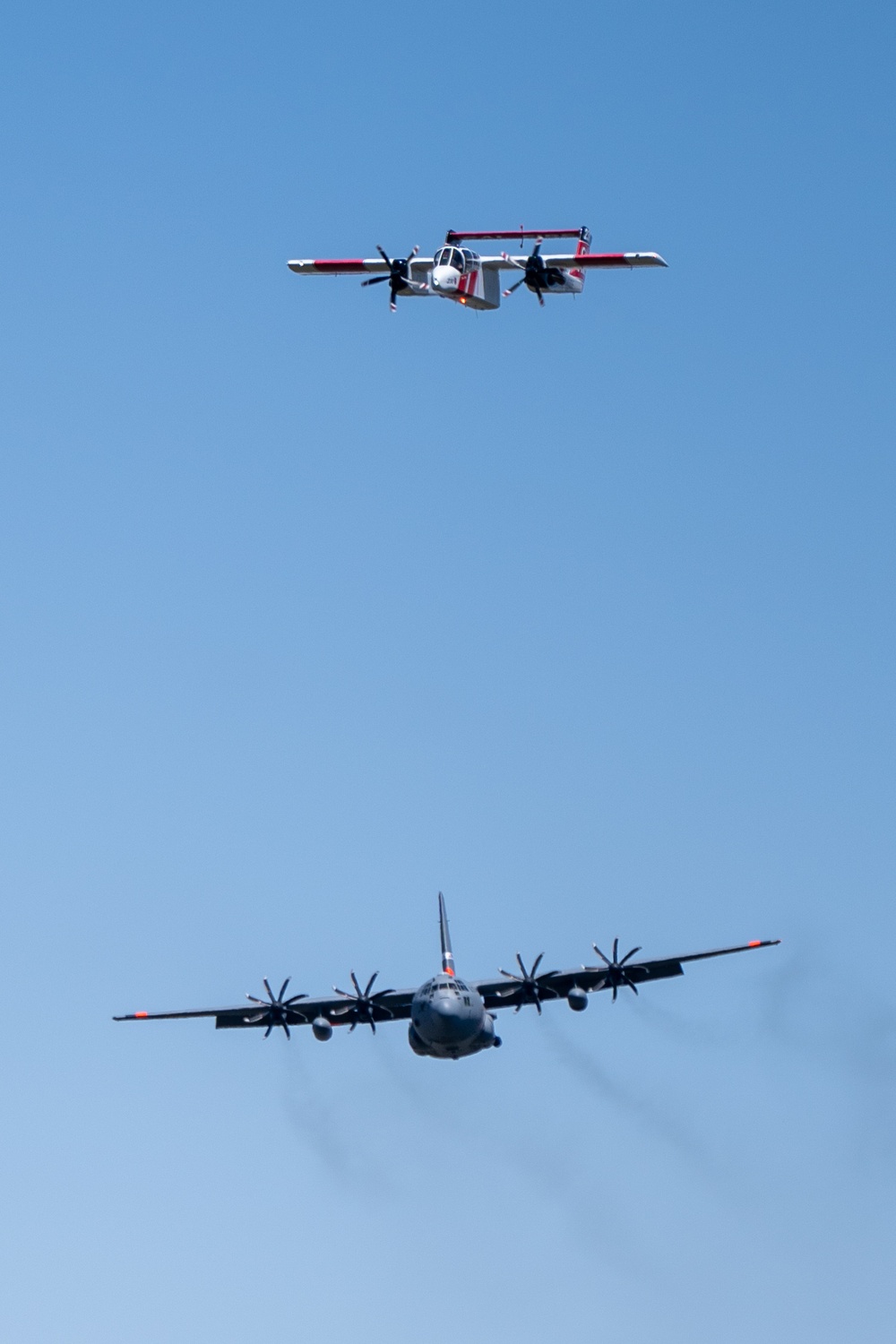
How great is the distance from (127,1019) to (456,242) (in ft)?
134

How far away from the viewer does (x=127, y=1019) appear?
103 m

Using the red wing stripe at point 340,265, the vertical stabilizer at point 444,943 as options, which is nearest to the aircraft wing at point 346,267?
the red wing stripe at point 340,265

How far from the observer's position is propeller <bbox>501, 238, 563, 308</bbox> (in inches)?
3861

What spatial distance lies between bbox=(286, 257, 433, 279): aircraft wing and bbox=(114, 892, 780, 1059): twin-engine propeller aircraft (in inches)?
1305

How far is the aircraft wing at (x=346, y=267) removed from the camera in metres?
102

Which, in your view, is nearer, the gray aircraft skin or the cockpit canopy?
the gray aircraft skin

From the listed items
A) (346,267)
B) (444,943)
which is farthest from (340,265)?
(444,943)

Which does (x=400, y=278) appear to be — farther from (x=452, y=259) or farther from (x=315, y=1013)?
(x=315, y=1013)

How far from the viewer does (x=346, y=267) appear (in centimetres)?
10444

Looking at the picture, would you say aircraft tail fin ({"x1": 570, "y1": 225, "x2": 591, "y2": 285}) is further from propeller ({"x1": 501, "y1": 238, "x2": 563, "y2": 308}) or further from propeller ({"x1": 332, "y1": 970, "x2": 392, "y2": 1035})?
propeller ({"x1": 332, "y1": 970, "x2": 392, "y2": 1035})

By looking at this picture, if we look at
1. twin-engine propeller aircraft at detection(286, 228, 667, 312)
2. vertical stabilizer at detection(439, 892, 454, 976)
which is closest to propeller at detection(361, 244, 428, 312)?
twin-engine propeller aircraft at detection(286, 228, 667, 312)

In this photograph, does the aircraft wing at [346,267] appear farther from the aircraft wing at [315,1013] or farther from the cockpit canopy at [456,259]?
the aircraft wing at [315,1013]

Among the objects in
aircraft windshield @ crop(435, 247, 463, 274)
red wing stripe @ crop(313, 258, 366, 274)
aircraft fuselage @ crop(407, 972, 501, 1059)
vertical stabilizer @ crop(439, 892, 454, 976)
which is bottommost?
aircraft fuselage @ crop(407, 972, 501, 1059)

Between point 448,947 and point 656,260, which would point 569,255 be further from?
point 448,947
